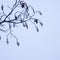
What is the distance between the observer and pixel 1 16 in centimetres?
156

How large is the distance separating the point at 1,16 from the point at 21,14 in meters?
0.30

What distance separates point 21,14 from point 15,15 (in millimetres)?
74

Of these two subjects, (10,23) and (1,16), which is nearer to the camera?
(10,23)

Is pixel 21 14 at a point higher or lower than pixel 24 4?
lower

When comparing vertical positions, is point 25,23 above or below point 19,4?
below

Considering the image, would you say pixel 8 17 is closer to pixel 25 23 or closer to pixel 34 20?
pixel 25 23

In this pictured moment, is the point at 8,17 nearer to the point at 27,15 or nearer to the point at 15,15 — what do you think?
the point at 15,15

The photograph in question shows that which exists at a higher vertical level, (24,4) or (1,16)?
(24,4)

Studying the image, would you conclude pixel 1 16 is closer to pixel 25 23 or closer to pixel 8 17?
pixel 8 17

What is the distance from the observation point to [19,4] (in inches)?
56.0

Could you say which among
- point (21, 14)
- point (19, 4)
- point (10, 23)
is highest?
point (19, 4)

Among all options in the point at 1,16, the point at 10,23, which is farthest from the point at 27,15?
the point at 1,16

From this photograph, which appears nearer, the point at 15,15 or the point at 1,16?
the point at 15,15

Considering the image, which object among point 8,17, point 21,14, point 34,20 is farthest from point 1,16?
point 34,20
